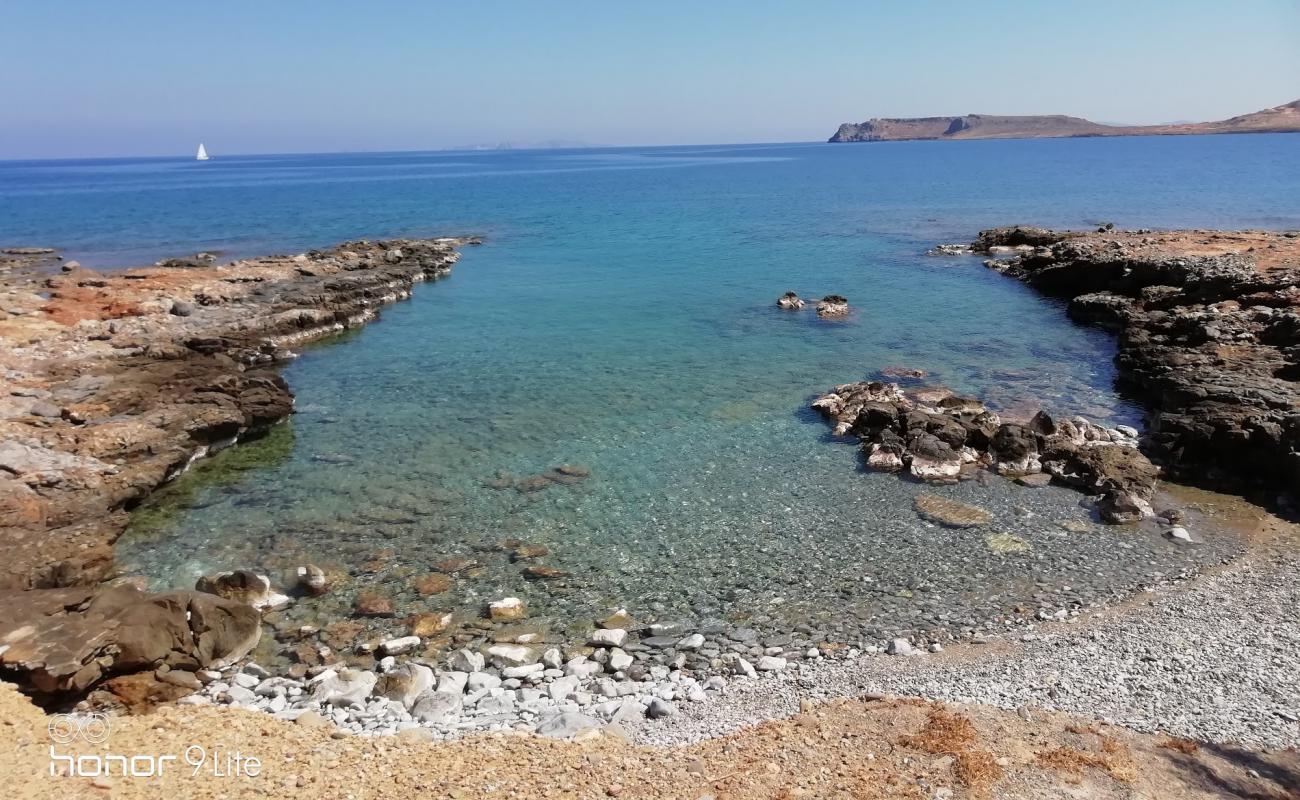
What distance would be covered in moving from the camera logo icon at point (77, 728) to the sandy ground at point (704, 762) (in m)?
0.11

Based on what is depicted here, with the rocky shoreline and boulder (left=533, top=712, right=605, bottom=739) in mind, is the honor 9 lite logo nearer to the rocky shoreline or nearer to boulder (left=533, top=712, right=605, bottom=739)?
the rocky shoreline

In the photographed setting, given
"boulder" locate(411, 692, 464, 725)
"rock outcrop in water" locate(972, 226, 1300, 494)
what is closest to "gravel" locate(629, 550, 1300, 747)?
"boulder" locate(411, 692, 464, 725)

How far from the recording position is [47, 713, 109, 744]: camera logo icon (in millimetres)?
10477

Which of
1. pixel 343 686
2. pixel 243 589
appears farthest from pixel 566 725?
pixel 243 589

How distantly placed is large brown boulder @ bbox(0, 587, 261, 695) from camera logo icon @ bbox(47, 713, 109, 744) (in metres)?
0.62

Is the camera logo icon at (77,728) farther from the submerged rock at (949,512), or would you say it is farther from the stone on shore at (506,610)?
the submerged rock at (949,512)

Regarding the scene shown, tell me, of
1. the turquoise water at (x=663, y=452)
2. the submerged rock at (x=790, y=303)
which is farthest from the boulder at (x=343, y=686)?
the submerged rock at (x=790, y=303)

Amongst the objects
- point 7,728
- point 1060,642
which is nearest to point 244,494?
point 7,728

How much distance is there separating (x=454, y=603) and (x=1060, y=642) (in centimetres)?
1135

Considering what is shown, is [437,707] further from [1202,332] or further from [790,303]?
[790,303]

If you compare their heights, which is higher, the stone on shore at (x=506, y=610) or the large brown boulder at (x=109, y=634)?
the large brown boulder at (x=109, y=634)

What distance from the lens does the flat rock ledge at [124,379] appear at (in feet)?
58.2

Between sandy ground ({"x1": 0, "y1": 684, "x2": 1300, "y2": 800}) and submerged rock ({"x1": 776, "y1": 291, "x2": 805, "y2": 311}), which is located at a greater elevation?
submerged rock ({"x1": 776, "y1": 291, "x2": 805, "y2": 311})

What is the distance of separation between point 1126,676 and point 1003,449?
9.97 m
